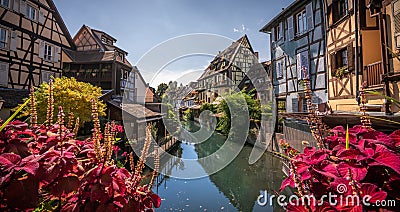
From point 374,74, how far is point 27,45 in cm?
1517

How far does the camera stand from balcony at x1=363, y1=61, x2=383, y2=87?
18.1 ft

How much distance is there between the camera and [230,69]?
17625mm

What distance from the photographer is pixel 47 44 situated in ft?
36.7

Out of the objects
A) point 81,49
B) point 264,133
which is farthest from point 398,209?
point 81,49

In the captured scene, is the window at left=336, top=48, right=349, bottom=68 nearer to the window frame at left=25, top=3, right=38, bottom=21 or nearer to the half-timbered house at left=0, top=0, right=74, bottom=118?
the half-timbered house at left=0, top=0, right=74, bottom=118

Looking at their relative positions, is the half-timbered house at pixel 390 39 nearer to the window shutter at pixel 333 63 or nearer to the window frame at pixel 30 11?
the window shutter at pixel 333 63

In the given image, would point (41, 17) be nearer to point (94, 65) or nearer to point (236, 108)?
point (94, 65)

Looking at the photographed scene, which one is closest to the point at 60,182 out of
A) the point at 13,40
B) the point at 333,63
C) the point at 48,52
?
the point at 333,63

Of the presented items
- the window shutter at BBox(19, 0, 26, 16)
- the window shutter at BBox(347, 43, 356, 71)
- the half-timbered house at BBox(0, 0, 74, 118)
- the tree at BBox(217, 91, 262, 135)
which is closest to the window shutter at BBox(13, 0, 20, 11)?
the half-timbered house at BBox(0, 0, 74, 118)

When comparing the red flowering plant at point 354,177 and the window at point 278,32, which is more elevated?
the window at point 278,32

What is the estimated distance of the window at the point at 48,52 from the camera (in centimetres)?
1112

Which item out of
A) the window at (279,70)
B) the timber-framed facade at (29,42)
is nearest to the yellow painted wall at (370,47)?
the window at (279,70)

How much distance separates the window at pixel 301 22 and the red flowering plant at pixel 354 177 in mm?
10205

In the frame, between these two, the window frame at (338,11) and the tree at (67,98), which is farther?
the window frame at (338,11)
